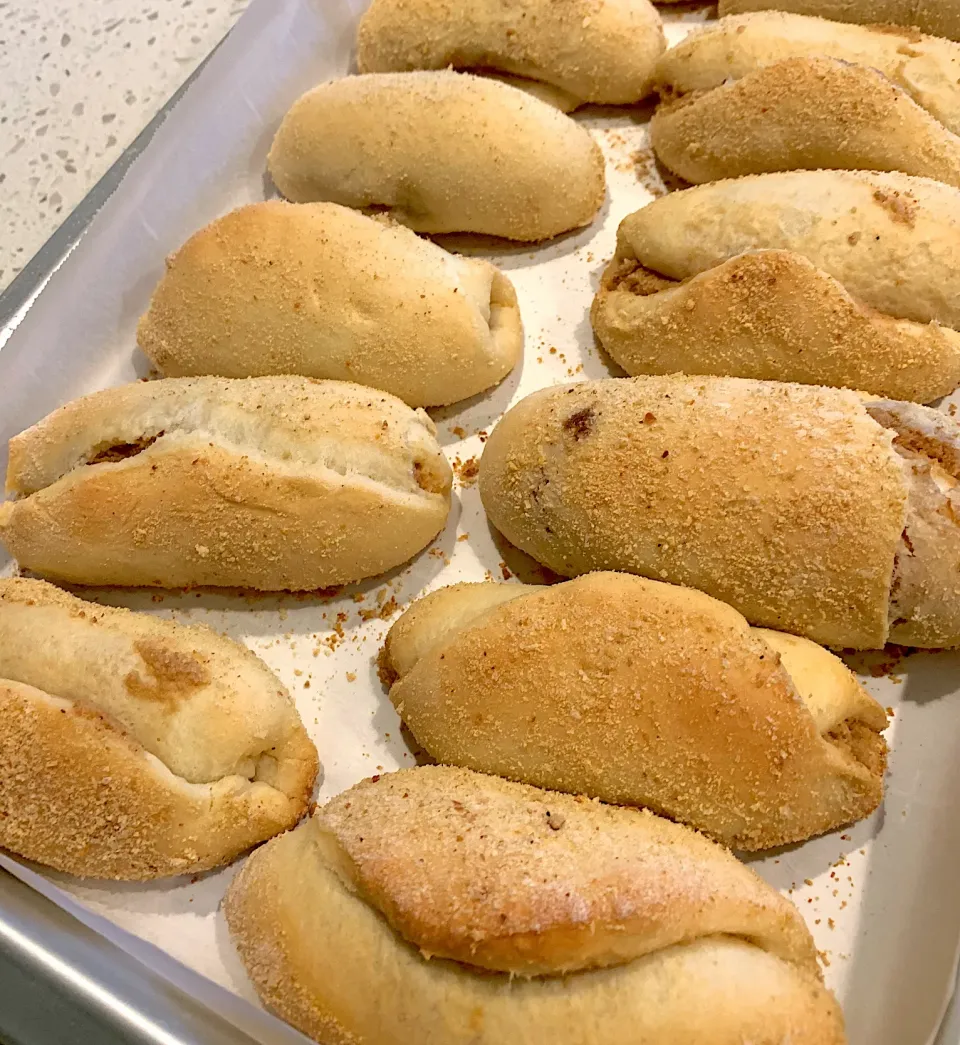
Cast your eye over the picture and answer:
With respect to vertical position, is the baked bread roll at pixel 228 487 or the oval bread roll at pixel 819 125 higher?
the baked bread roll at pixel 228 487

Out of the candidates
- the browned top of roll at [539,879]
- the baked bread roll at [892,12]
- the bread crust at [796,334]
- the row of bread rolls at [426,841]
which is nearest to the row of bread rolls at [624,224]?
the bread crust at [796,334]

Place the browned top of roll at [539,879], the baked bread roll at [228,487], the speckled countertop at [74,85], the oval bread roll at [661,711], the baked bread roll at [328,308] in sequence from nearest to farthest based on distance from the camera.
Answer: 1. the browned top of roll at [539,879]
2. the oval bread roll at [661,711]
3. the baked bread roll at [228,487]
4. the baked bread roll at [328,308]
5. the speckled countertop at [74,85]

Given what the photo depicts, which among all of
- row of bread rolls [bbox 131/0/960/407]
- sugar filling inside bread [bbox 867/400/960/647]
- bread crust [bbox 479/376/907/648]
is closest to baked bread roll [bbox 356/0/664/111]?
row of bread rolls [bbox 131/0/960/407]

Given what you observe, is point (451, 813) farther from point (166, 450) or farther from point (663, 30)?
point (663, 30)

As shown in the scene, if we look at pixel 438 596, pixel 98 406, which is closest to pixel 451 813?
pixel 438 596

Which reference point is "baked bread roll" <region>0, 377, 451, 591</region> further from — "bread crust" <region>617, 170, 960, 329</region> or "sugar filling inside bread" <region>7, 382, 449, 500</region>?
"bread crust" <region>617, 170, 960, 329</region>

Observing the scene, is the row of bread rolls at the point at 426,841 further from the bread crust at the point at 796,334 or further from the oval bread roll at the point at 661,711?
the bread crust at the point at 796,334
